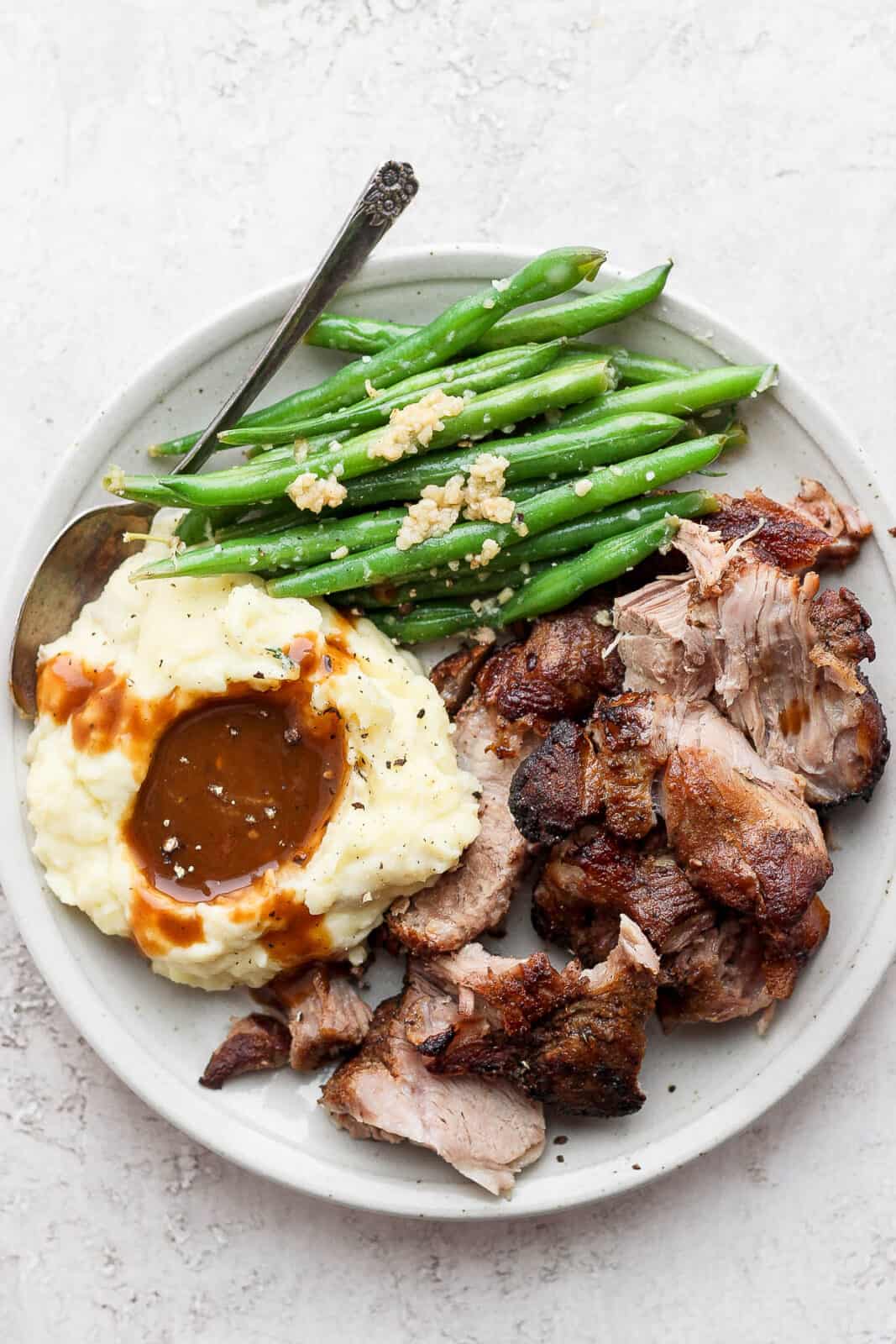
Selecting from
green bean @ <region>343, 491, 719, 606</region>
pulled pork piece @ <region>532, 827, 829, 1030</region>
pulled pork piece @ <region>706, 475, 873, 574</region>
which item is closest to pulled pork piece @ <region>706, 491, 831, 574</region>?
pulled pork piece @ <region>706, 475, 873, 574</region>

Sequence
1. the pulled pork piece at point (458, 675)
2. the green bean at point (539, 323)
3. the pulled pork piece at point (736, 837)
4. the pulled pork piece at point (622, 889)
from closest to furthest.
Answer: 1. the pulled pork piece at point (736, 837)
2. the pulled pork piece at point (622, 889)
3. the green bean at point (539, 323)
4. the pulled pork piece at point (458, 675)

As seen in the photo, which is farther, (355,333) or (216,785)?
(355,333)

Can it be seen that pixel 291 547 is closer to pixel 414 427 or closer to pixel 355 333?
pixel 414 427

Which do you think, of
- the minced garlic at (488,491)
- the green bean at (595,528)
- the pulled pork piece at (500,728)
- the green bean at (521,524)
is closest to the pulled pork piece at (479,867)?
the pulled pork piece at (500,728)

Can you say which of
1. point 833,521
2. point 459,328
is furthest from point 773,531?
point 459,328

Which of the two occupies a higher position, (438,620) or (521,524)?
(521,524)

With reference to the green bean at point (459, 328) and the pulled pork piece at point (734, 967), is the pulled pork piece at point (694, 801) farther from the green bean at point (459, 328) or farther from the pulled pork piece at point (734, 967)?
the green bean at point (459, 328)

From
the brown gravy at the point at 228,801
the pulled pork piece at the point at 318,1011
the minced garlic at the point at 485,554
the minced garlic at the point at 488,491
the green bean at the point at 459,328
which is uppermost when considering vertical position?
the green bean at the point at 459,328
